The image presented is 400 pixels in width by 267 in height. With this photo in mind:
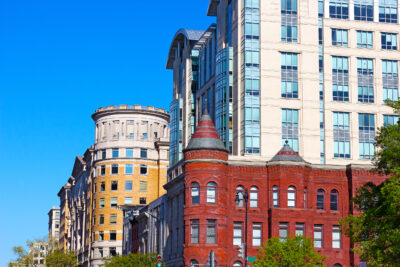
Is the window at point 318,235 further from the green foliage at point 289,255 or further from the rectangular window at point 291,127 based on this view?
the rectangular window at point 291,127

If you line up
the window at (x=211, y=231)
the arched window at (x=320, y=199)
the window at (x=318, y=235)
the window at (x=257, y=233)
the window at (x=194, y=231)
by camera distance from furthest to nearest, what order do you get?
the arched window at (x=320, y=199), the window at (x=318, y=235), the window at (x=257, y=233), the window at (x=211, y=231), the window at (x=194, y=231)

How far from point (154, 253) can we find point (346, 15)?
39.6 metres

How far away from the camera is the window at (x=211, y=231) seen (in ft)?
234

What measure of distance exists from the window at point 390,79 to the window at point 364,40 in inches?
119

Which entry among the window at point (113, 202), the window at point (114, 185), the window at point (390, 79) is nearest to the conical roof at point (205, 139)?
the window at point (390, 79)

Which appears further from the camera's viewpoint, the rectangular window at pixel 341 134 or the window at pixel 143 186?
the window at pixel 143 186

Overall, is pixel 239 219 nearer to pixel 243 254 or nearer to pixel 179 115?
pixel 243 254

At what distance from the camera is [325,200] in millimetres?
76688

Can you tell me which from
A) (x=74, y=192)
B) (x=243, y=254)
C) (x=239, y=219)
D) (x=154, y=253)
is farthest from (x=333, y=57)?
(x=74, y=192)

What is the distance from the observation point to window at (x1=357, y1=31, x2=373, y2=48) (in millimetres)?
90750

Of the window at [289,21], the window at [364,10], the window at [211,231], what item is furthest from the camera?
the window at [364,10]

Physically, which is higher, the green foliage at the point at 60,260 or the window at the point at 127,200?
the window at the point at 127,200

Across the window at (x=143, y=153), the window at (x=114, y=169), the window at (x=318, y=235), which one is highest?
the window at (x=143, y=153)

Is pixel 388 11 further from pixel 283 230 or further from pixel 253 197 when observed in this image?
pixel 283 230
